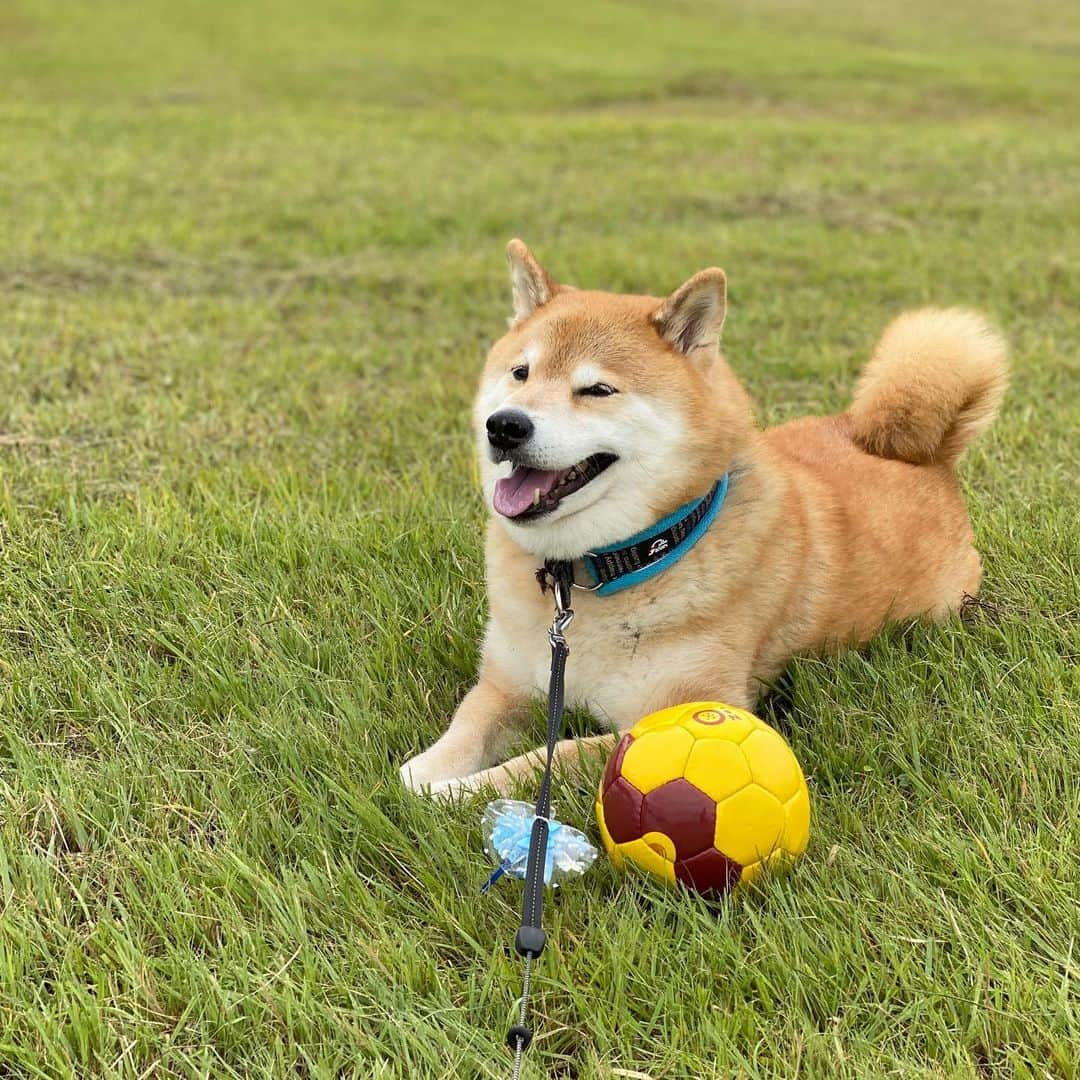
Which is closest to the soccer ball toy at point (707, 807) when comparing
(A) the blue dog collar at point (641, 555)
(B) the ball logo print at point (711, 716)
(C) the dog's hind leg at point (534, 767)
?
(B) the ball logo print at point (711, 716)

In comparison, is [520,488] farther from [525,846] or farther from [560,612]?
[525,846]

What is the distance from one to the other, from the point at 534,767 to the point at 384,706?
54cm

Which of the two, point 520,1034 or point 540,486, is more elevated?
point 540,486

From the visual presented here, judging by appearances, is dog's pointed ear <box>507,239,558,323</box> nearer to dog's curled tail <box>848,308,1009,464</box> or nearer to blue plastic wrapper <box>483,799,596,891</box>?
dog's curled tail <box>848,308,1009,464</box>

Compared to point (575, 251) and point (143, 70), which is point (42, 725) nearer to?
point (575, 251)

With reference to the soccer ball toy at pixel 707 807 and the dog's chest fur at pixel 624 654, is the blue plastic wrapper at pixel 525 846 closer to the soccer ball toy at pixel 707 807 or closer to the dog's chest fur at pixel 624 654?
the soccer ball toy at pixel 707 807

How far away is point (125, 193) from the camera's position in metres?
9.19

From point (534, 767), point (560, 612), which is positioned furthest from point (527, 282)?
point (534, 767)

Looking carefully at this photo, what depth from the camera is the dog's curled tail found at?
10.8ft

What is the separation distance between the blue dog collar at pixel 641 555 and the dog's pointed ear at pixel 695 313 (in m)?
0.46

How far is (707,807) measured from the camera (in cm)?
203

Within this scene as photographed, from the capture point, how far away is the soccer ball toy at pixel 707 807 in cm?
202

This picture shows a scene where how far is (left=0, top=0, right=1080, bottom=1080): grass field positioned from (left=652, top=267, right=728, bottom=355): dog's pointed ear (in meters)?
0.97

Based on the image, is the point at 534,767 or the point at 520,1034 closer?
the point at 520,1034
